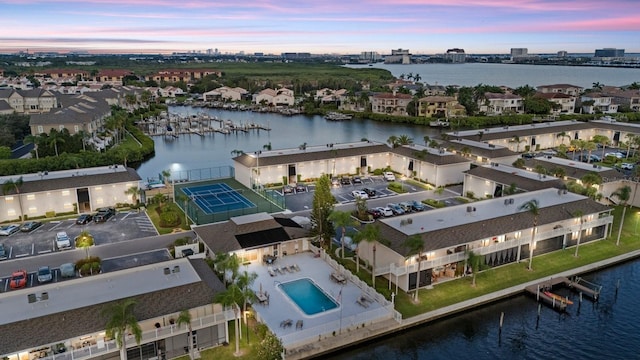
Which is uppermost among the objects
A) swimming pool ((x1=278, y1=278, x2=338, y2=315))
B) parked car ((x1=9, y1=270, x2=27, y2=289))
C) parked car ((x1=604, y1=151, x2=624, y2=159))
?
parked car ((x1=604, y1=151, x2=624, y2=159))

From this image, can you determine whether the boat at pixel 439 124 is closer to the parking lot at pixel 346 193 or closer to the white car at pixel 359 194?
the parking lot at pixel 346 193

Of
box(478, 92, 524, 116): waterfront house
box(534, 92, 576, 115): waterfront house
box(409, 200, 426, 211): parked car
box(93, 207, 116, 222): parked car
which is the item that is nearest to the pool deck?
box(409, 200, 426, 211): parked car

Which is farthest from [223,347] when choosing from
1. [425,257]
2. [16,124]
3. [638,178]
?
[16,124]

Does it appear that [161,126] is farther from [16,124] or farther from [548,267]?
[548,267]

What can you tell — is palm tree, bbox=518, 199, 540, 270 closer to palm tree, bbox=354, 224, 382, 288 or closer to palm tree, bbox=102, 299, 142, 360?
palm tree, bbox=354, 224, 382, 288

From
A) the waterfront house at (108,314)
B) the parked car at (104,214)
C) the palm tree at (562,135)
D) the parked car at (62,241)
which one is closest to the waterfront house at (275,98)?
the palm tree at (562,135)

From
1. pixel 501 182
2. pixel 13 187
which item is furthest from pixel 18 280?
pixel 501 182
